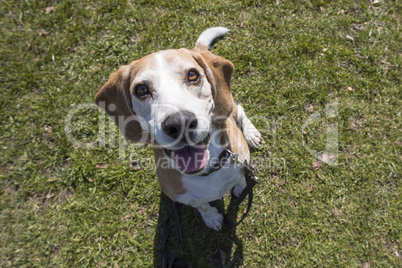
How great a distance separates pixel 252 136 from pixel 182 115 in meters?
2.61

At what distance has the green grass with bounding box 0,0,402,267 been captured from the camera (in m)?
4.18

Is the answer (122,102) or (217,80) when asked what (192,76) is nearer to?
(217,80)

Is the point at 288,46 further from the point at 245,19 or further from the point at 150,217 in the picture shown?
the point at 150,217

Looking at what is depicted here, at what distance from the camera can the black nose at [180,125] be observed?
216 centimetres

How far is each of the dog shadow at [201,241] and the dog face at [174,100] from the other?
1.90 meters

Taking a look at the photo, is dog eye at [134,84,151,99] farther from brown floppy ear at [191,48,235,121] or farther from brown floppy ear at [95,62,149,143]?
brown floppy ear at [191,48,235,121]

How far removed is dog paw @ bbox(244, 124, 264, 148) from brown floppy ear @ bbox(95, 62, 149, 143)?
200cm

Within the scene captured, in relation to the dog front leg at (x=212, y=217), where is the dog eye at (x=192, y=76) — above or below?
above

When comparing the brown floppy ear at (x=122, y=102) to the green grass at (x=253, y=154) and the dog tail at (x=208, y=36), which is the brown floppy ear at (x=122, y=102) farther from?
the dog tail at (x=208, y=36)

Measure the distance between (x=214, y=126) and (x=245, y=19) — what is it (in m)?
3.64

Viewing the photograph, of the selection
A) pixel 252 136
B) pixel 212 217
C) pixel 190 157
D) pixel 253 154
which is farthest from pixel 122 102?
pixel 253 154

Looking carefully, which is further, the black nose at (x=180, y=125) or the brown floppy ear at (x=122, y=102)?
the brown floppy ear at (x=122, y=102)

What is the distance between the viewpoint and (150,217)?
4570 mm

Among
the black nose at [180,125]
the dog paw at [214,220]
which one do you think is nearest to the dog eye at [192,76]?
the black nose at [180,125]
